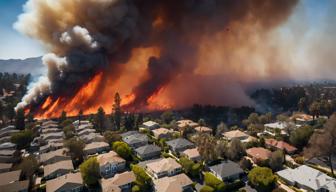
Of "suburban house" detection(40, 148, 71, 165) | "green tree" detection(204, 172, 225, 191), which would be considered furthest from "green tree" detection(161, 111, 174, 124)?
"green tree" detection(204, 172, 225, 191)

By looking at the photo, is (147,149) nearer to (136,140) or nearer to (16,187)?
(136,140)

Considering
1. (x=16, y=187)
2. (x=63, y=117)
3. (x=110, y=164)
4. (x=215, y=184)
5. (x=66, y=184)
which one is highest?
(x=63, y=117)

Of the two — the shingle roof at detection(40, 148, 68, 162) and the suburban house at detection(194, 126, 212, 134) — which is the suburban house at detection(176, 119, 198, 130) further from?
the shingle roof at detection(40, 148, 68, 162)

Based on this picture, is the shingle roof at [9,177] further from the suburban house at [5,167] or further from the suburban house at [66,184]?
the suburban house at [66,184]

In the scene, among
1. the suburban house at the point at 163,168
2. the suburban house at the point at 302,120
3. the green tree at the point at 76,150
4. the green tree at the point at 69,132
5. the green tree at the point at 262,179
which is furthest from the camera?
the suburban house at the point at 302,120

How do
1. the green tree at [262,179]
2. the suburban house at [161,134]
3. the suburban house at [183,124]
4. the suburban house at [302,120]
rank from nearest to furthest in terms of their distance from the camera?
the green tree at [262,179]
the suburban house at [161,134]
the suburban house at [183,124]
the suburban house at [302,120]

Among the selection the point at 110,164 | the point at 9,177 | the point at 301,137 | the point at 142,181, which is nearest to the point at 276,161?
the point at 301,137

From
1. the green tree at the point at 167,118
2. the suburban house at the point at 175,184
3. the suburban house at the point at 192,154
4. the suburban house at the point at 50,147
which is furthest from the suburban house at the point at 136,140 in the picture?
the suburban house at the point at 175,184
